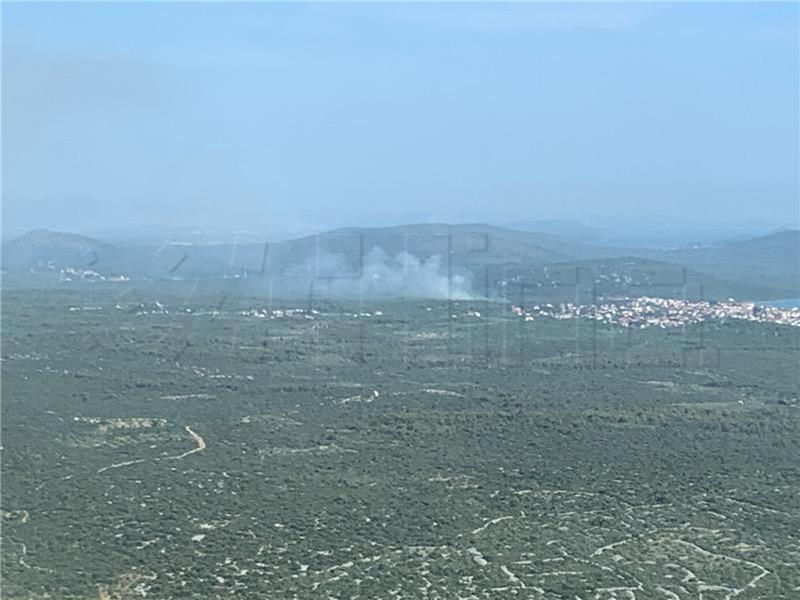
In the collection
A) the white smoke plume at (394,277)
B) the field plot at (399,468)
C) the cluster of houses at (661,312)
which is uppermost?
the white smoke plume at (394,277)

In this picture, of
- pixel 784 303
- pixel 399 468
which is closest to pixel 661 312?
pixel 784 303

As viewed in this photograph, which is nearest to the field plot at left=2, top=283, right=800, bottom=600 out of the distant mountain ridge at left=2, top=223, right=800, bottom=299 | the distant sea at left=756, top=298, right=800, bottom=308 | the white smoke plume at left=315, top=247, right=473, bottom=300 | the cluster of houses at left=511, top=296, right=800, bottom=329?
the cluster of houses at left=511, top=296, right=800, bottom=329

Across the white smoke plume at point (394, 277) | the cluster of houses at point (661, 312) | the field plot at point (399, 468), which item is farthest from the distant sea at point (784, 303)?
the white smoke plume at point (394, 277)

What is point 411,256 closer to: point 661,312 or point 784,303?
point 661,312

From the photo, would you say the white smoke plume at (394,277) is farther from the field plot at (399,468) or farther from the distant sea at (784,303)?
the field plot at (399,468)

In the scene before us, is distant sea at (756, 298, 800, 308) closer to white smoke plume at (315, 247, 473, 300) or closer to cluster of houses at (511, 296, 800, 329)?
cluster of houses at (511, 296, 800, 329)

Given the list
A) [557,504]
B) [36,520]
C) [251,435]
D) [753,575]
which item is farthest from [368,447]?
[753,575]
